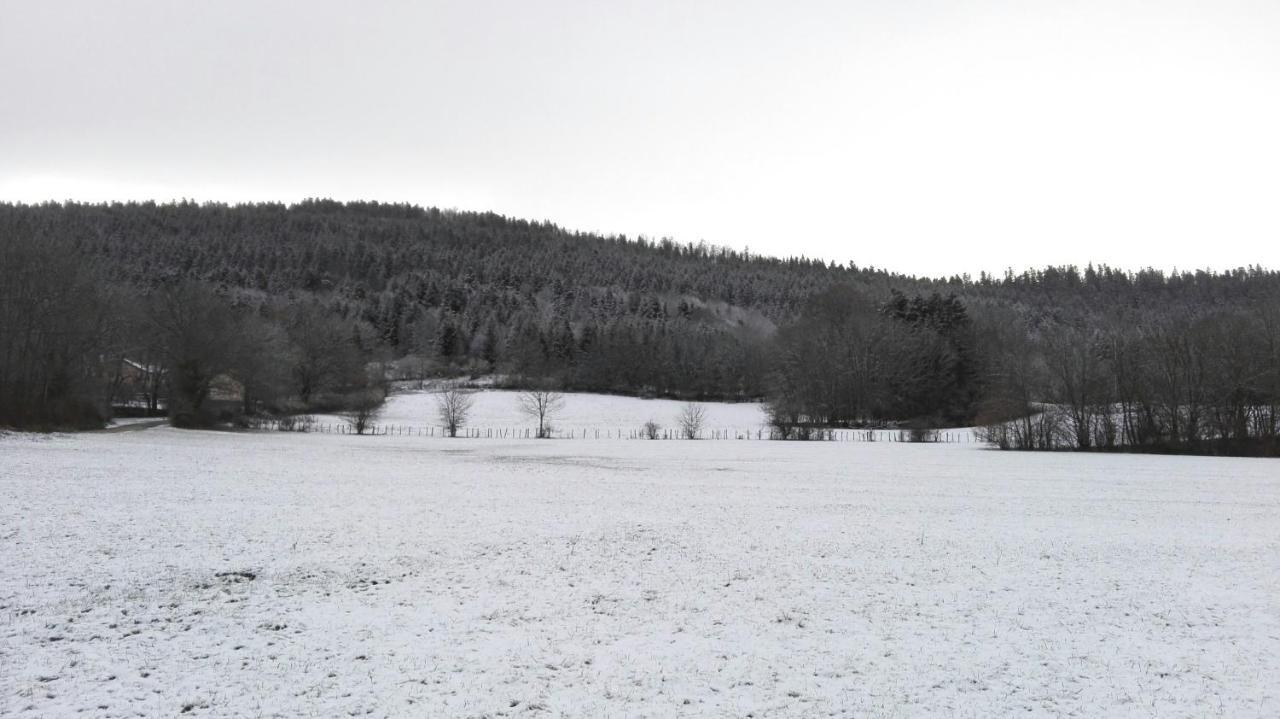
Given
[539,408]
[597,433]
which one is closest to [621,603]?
[597,433]

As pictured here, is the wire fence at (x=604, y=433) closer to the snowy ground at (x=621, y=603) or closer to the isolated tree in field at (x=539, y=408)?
the isolated tree in field at (x=539, y=408)

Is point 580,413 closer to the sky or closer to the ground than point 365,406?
closer to the ground

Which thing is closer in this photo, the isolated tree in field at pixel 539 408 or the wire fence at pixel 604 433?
the wire fence at pixel 604 433

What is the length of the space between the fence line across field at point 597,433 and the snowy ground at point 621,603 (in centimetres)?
4533

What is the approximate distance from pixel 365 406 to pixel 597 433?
27.1 m

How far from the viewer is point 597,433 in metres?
80.0

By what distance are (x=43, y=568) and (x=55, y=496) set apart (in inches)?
393

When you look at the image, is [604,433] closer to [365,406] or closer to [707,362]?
[365,406]

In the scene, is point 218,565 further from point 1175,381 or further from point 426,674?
point 1175,381

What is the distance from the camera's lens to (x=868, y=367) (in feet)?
269

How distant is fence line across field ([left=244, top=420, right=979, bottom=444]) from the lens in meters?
69.8

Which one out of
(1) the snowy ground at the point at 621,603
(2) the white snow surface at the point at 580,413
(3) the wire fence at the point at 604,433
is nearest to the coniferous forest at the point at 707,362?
(3) the wire fence at the point at 604,433

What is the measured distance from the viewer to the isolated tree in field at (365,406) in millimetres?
82556

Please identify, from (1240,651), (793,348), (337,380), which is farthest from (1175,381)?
(337,380)
